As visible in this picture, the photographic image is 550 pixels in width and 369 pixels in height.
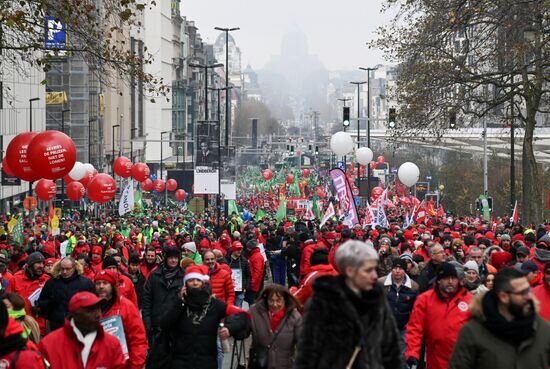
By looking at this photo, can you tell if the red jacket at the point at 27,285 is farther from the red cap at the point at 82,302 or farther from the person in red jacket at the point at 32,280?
the red cap at the point at 82,302

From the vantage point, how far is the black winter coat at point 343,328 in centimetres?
681

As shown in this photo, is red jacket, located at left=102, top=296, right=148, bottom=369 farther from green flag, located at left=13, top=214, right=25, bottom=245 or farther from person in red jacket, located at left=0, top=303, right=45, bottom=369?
green flag, located at left=13, top=214, right=25, bottom=245

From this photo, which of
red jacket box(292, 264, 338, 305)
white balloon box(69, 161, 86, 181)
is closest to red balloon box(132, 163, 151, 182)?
white balloon box(69, 161, 86, 181)

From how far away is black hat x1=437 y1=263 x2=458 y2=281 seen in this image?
1006 centimetres

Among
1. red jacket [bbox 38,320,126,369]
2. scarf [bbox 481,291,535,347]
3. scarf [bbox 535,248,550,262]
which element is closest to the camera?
scarf [bbox 481,291,535,347]

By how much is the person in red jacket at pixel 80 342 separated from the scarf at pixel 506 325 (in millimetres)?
2494

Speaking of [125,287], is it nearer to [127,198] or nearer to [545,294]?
[545,294]

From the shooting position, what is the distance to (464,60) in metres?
35.6

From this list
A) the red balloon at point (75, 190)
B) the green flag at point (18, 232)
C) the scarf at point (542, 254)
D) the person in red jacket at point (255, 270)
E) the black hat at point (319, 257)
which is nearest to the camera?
the black hat at point (319, 257)

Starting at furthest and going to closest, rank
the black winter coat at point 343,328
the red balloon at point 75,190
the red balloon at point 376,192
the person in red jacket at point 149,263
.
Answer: the red balloon at point 376,192
the red balloon at point 75,190
the person in red jacket at point 149,263
the black winter coat at point 343,328

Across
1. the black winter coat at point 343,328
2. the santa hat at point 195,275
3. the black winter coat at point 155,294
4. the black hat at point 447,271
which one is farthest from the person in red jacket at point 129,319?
the black winter coat at point 343,328

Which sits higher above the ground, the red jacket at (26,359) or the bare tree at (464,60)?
the bare tree at (464,60)

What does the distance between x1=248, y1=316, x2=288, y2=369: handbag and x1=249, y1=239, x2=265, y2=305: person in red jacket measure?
922 centimetres

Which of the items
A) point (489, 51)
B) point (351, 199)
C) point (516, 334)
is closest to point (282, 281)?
point (351, 199)
